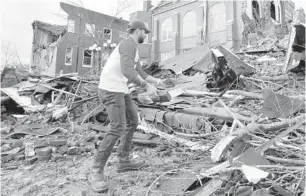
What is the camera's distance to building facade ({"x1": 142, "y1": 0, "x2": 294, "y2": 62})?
17812 millimetres

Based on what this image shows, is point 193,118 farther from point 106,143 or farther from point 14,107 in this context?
point 14,107

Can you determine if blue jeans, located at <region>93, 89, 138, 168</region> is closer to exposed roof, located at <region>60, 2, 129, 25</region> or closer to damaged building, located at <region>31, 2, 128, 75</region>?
damaged building, located at <region>31, 2, 128, 75</region>

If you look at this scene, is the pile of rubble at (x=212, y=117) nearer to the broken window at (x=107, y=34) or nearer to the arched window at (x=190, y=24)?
the arched window at (x=190, y=24)

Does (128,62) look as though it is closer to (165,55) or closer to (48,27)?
(165,55)

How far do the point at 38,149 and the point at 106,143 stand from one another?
2012mm

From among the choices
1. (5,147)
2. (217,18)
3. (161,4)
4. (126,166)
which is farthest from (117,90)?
(161,4)

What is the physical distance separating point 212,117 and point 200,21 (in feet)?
64.9

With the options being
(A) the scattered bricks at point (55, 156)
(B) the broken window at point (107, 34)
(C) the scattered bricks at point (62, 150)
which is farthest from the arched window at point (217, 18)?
(A) the scattered bricks at point (55, 156)

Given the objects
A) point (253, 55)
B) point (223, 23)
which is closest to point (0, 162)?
point (253, 55)

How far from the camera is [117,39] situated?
25.5m

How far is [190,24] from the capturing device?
23.0 metres

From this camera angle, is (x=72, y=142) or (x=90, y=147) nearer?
(x=90, y=147)

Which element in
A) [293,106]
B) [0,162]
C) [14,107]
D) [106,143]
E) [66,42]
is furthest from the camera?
[66,42]

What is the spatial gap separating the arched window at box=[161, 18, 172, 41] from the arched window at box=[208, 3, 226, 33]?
5.12 m
